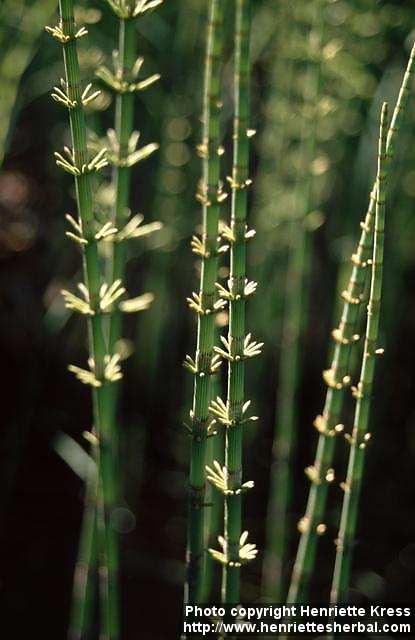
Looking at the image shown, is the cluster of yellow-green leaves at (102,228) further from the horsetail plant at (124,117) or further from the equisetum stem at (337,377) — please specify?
the equisetum stem at (337,377)

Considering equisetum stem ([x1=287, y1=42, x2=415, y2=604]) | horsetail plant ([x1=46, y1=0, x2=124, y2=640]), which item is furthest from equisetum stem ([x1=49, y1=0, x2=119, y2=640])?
equisetum stem ([x1=287, y1=42, x2=415, y2=604])

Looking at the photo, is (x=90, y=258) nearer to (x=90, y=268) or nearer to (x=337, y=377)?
(x=90, y=268)

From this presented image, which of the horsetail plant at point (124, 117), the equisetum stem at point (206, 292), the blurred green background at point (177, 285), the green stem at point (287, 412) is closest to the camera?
the equisetum stem at point (206, 292)

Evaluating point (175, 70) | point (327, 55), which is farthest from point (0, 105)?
point (327, 55)

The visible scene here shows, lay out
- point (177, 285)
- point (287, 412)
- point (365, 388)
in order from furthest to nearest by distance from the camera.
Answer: point (177, 285) < point (287, 412) < point (365, 388)

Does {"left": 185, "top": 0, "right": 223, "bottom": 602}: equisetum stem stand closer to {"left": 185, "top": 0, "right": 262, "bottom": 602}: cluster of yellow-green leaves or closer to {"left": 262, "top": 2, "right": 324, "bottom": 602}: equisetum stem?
{"left": 185, "top": 0, "right": 262, "bottom": 602}: cluster of yellow-green leaves

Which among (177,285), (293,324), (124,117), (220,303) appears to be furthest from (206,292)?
(177,285)

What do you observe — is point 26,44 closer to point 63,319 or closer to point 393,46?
point 63,319

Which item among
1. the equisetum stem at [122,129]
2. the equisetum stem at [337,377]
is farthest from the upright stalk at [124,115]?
the equisetum stem at [337,377]

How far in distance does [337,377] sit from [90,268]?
318 mm

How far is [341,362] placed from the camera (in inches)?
33.2

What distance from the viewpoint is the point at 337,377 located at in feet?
2.81

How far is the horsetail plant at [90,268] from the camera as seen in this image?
0.70 m

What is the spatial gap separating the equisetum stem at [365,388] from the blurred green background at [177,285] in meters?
0.44
